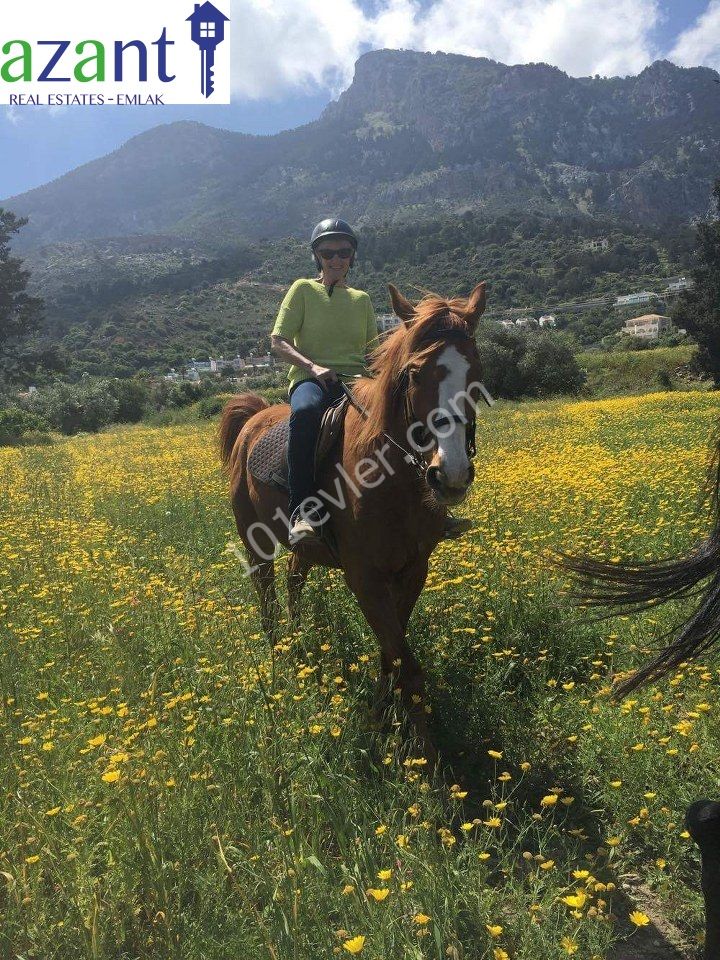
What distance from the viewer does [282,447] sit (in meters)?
4.36

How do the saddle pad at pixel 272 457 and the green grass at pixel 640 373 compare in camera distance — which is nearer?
the saddle pad at pixel 272 457

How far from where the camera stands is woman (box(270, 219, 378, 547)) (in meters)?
3.87

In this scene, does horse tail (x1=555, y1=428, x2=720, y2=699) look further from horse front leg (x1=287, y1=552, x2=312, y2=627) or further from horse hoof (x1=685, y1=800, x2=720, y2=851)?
horse front leg (x1=287, y1=552, x2=312, y2=627)

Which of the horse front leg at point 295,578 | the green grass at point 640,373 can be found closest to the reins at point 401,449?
the horse front leg at point 295,578

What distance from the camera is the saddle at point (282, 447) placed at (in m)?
3.76

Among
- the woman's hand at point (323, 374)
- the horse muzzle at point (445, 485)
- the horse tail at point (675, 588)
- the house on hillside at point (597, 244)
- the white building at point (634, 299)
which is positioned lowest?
the horse tail at point (675, 588)

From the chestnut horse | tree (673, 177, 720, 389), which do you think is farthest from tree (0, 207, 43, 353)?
the chestnut horse

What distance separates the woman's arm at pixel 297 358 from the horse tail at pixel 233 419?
1827 mm

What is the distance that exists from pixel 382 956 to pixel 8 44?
18.9 meters

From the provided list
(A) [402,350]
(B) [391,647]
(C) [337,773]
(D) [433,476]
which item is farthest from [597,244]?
(C) [337,773]

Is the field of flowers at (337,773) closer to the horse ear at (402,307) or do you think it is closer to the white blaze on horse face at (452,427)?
the white blaze on horse face at (452,427)

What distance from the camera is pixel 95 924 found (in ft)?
5.83

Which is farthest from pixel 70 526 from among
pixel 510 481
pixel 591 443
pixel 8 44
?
pixel 8 44

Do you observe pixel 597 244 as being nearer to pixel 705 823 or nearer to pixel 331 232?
pixel 331 232
